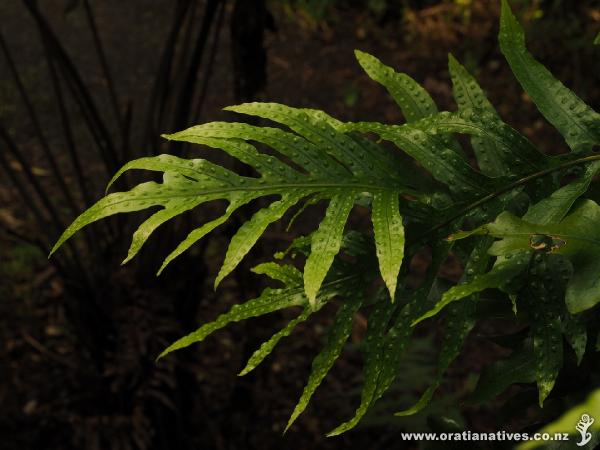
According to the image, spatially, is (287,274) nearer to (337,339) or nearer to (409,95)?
(337,339)

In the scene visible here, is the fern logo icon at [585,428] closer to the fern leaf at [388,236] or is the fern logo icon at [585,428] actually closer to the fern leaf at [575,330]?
the fern leaf at [575,330]

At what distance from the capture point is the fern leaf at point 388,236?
2.19ft

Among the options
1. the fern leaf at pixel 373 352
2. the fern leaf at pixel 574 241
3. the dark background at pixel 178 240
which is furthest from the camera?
the dark background at pixel 178 240

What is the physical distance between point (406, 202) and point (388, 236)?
0.39ft

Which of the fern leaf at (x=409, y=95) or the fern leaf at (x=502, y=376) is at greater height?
the fern leaf at (x=409, y=95)

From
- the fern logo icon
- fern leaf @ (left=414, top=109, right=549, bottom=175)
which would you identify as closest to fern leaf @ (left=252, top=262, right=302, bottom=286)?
fern leaf @ (left=414, top=109, right=549, bottom=175)

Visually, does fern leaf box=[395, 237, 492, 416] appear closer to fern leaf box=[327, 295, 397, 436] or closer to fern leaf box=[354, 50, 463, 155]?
fern leaf box=[327, 295, 397, 436]

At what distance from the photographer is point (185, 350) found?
1.88m

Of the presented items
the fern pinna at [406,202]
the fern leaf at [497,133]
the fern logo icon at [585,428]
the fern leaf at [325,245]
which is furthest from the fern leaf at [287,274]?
the fern logo icon at [585,428]

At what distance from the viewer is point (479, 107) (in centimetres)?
87

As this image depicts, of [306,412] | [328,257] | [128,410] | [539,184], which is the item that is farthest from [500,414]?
[306,412]

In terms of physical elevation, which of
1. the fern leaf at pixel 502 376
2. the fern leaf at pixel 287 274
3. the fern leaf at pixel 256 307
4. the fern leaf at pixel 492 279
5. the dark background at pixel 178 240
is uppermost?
the fern leaf at pixel 492 279

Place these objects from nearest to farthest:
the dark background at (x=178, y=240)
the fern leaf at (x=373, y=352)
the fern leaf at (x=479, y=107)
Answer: the fern leaf at (x=373, y=352), the fern leaf at (x=479, y=107), the dark background at (x=178, y=240)

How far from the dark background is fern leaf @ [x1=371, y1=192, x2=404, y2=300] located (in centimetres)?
40
